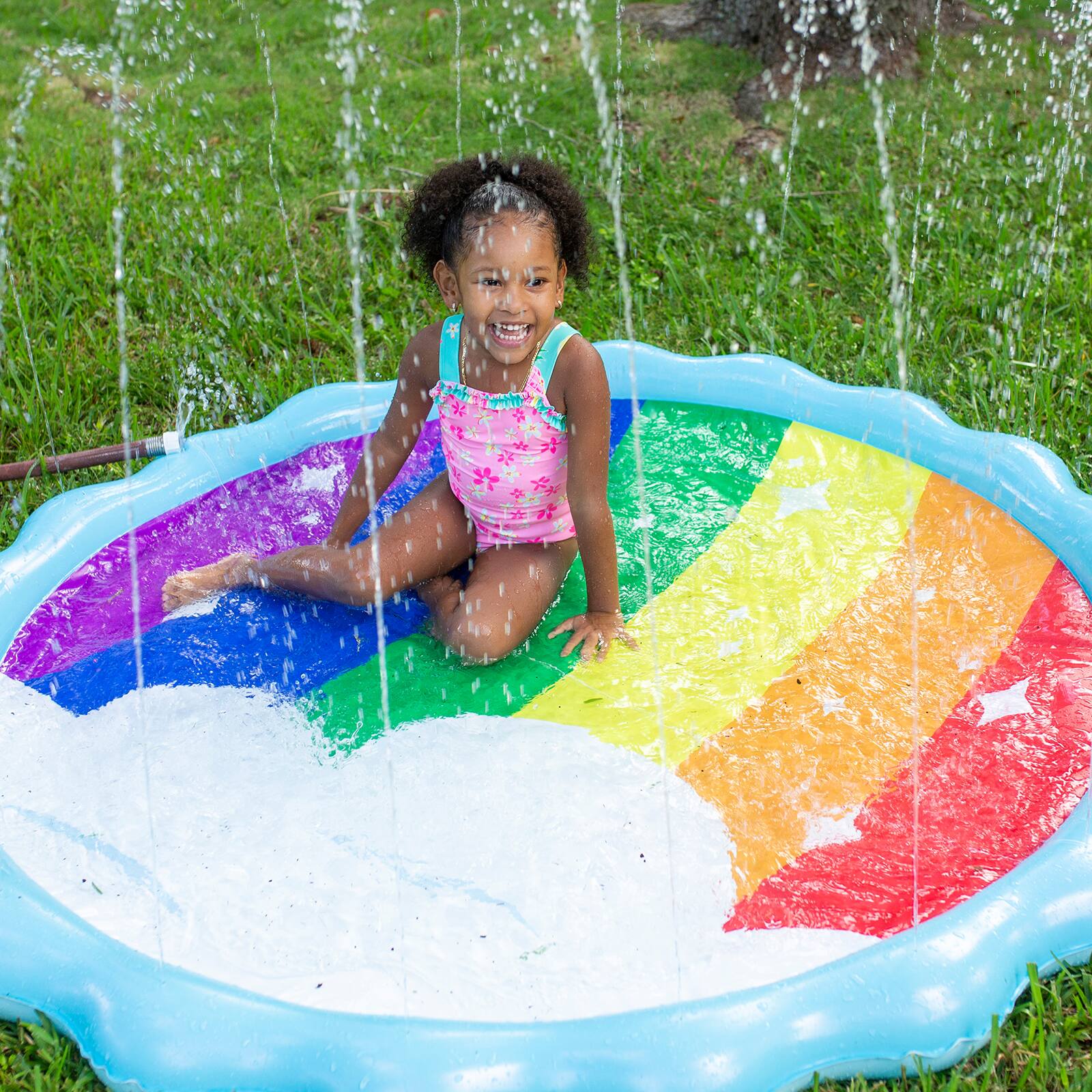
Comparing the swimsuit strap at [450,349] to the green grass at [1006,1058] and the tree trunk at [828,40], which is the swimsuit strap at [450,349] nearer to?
the green grass at [1006,1058]

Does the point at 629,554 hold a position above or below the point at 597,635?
above

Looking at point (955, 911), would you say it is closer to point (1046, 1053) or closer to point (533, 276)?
point (1046, 1053)

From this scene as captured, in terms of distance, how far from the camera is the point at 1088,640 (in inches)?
94.7

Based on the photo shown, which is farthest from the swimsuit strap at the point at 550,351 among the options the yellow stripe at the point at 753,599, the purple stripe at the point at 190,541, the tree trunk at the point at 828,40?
the tree trunk at the point at 828,40

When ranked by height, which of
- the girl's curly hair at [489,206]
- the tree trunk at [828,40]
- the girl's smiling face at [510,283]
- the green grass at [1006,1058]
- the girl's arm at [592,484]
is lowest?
the green grass at [1006,1058]

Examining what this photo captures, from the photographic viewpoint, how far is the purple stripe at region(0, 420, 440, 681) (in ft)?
8.45

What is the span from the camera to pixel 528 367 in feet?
8.11

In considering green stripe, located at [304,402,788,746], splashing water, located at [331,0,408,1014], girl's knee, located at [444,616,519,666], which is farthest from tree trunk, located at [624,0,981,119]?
girl's knee, located at [444,616,519,666]

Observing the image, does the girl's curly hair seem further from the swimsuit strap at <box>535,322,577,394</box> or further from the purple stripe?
Result: the purple stripe

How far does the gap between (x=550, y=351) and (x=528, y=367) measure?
56 mm

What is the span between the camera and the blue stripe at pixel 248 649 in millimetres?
2447

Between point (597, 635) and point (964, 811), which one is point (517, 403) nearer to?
point (597, 635)

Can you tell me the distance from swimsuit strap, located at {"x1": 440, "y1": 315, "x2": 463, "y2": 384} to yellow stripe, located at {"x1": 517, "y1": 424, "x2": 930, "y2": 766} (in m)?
0.62

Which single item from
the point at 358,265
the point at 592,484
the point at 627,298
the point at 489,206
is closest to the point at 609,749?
the point at 592,484
